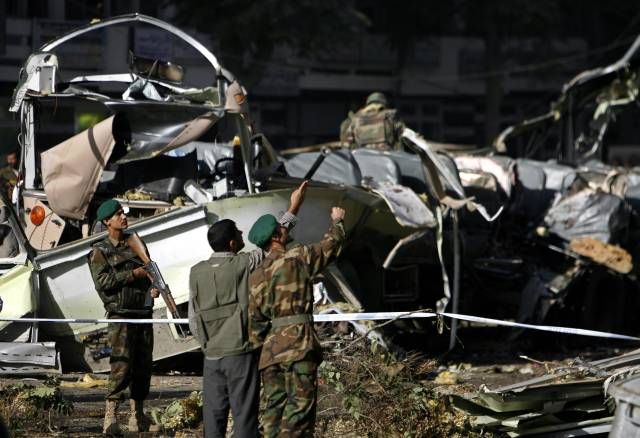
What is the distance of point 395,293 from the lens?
1398 centimetres

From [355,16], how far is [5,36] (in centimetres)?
952

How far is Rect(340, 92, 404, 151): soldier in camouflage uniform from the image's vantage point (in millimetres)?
15961

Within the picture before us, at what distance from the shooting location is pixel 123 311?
9680 mm

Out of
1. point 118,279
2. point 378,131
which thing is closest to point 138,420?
point 118,279

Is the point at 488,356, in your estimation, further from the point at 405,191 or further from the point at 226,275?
the point at 226,275

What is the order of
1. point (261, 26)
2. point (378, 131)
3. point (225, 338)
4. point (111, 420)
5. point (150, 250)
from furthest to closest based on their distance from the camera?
point (261, 26)
point (378, 131)
point (150, 250)
point (111, 420)
point (225, 338)

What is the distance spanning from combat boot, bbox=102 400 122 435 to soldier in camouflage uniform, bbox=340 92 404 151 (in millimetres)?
6852

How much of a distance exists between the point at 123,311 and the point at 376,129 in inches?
273

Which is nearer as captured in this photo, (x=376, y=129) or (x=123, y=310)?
(x=123, y=310)

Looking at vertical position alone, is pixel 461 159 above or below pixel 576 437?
above

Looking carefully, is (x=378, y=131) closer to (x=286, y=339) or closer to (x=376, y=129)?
(x=376, y=129)

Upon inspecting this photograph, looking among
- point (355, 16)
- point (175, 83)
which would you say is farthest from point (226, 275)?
point (355, 16)

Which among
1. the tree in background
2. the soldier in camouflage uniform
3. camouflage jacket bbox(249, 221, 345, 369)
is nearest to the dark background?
the tree in background

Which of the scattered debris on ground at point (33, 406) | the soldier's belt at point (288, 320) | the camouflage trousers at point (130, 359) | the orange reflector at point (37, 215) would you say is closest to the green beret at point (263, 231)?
the soldier's belt at point (288, 320)
